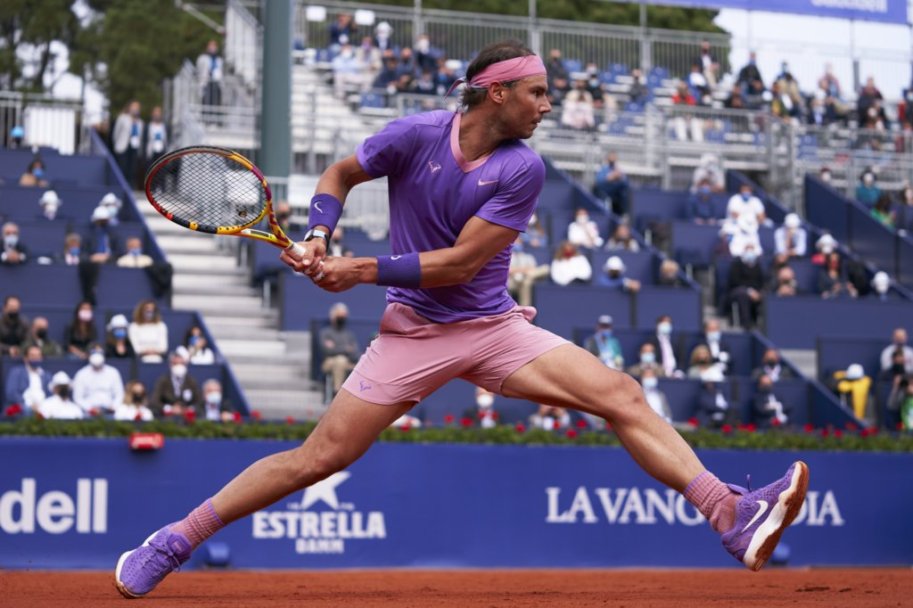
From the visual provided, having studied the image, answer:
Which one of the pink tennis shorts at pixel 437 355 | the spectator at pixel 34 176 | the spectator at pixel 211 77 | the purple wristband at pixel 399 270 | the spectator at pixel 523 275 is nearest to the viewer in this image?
the purple wristband at pixel 399 270

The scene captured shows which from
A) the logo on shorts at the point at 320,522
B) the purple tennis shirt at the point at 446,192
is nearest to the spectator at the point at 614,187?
the logo on shorts at the point at 320,522

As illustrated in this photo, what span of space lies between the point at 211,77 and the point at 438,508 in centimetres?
1277

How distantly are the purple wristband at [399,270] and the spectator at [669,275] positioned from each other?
13558 mm

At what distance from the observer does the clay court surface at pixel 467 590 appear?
7570 millimetres

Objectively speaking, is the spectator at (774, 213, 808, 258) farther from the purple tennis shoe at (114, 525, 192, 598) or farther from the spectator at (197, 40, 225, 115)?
the purple tennis shoe at (114, 525, 192, 598)

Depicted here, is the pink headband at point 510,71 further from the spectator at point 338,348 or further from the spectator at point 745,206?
the spectator at point 745,206

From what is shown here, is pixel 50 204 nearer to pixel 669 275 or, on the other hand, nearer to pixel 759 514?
pixel 669 275

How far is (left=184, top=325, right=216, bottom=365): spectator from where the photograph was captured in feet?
52.3

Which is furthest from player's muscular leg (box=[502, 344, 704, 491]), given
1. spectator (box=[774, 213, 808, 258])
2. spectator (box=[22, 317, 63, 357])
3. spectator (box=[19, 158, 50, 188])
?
spectator (box=[774, 213, 808, 258])

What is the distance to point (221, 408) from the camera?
592 inches

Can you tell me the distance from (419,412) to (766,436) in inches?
158

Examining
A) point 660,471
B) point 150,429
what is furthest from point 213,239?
point 660,471

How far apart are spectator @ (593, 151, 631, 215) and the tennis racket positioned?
1555cm

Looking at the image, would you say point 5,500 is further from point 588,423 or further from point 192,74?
point 192,74
